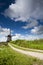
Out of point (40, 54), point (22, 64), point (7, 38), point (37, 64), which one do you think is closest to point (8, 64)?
point (22, 64)

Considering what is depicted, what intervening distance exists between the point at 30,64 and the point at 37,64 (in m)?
0.65

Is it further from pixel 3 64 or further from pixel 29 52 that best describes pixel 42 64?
pixel 29 52

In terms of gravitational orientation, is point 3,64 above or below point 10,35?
below

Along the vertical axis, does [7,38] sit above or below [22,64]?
above

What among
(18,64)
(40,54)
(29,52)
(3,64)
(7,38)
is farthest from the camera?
(7,38)

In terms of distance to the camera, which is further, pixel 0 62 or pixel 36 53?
pixel 36 53

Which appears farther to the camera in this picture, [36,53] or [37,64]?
[36,53]

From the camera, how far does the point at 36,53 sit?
19734 mm

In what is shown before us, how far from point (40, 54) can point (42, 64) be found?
5.11 metres

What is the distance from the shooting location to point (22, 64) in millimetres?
13398

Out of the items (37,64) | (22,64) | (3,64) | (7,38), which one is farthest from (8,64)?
(7,38)

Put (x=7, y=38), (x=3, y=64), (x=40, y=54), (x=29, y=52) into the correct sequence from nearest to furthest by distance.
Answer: (x=3, y=64)
(x=40, y=54)
(x=29, y=52)
(x=7, y=38)

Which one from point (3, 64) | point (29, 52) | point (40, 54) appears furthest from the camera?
point (29, 52)

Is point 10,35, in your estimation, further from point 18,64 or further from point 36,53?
point 18,64
